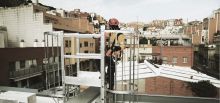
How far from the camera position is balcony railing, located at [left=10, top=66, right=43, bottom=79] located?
10.3 metres

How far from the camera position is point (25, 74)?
11164 mm

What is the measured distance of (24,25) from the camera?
13.6 m

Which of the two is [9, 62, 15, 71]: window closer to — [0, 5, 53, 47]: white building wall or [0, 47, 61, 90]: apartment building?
[0, 47, 61, 90]: apartment building

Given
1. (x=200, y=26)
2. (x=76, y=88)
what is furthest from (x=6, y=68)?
(x=200, y=26)

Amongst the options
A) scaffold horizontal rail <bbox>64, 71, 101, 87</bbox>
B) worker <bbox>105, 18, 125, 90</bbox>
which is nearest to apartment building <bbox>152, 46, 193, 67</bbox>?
worker <bbox>105, 18, 125, 90</bbox>

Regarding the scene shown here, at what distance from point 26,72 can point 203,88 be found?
8.48 m

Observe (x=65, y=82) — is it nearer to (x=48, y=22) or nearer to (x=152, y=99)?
(x=152, y=99)

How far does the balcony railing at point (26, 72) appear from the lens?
1035 centimetres

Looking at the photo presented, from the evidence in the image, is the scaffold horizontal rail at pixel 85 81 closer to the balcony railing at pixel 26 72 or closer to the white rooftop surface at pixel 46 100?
the white rooftop surface at pixel 46 100

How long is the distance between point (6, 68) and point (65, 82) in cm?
903

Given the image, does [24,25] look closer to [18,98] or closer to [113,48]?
[18,98]

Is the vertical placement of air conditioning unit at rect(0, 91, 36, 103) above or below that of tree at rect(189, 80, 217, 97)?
above

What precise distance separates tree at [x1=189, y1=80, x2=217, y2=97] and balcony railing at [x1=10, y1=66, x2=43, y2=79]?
7.90m

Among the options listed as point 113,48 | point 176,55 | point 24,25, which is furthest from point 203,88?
point 24,25
